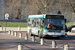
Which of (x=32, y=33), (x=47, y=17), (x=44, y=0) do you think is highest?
(x=44, y=0)

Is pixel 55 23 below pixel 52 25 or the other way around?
the other way around

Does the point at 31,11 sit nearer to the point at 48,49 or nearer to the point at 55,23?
the point at 55,23

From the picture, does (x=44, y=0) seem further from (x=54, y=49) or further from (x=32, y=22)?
A: (x=54, y=49)

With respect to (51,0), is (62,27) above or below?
below

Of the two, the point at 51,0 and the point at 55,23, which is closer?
the point at 55,23

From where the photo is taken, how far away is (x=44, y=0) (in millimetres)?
39375

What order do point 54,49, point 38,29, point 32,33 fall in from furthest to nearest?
point 32,33 → point 38,29 → point 54,49

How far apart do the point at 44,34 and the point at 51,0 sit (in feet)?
61.5

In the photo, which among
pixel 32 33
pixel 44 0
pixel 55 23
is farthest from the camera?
pixel 44 0

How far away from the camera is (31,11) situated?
39.8m

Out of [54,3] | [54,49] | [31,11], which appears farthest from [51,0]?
[54,49]

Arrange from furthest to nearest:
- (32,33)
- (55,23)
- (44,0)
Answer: (44,0)
(32,33)
(55,23)

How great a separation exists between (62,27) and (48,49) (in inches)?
356

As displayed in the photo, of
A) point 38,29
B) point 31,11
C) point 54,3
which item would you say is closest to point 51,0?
point 54,3
